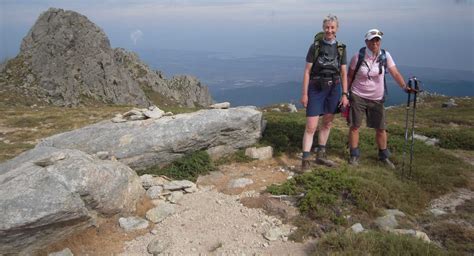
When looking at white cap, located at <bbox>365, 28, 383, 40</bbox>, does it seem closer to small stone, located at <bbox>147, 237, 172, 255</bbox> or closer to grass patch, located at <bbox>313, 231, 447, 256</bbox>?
grass patch, located at <bbox>313, 231, 447, 256</bbox>

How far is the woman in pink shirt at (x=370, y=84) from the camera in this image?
10.2m

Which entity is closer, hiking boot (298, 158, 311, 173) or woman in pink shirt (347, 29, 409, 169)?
woman in pink shirt (347, 29, 409, 169)

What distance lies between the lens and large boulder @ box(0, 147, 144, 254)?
23.8 feet

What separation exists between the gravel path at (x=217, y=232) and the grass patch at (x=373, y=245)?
1.87ft

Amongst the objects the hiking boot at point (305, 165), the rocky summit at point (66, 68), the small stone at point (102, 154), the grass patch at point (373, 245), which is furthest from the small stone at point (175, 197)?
the rocky summit at point (66, 68)

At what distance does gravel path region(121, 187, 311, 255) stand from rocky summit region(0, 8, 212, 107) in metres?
47.4

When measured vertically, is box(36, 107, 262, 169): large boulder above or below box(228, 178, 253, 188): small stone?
above

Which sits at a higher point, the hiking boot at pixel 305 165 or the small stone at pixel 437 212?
the hiking boot at pixel 305 165

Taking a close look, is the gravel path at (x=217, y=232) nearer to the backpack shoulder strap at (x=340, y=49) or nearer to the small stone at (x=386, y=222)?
the small stone at (x=386, y=222)

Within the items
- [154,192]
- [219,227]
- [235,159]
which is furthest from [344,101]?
[154,192]

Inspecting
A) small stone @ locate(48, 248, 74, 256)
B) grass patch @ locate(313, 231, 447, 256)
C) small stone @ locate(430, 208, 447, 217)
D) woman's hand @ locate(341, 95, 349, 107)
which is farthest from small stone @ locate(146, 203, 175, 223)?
small stone @ locate(430, 208, 447, 217)

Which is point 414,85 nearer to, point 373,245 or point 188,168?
point 373,245

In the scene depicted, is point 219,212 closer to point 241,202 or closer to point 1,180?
point 241,202

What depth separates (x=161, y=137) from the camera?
11.6 meters
